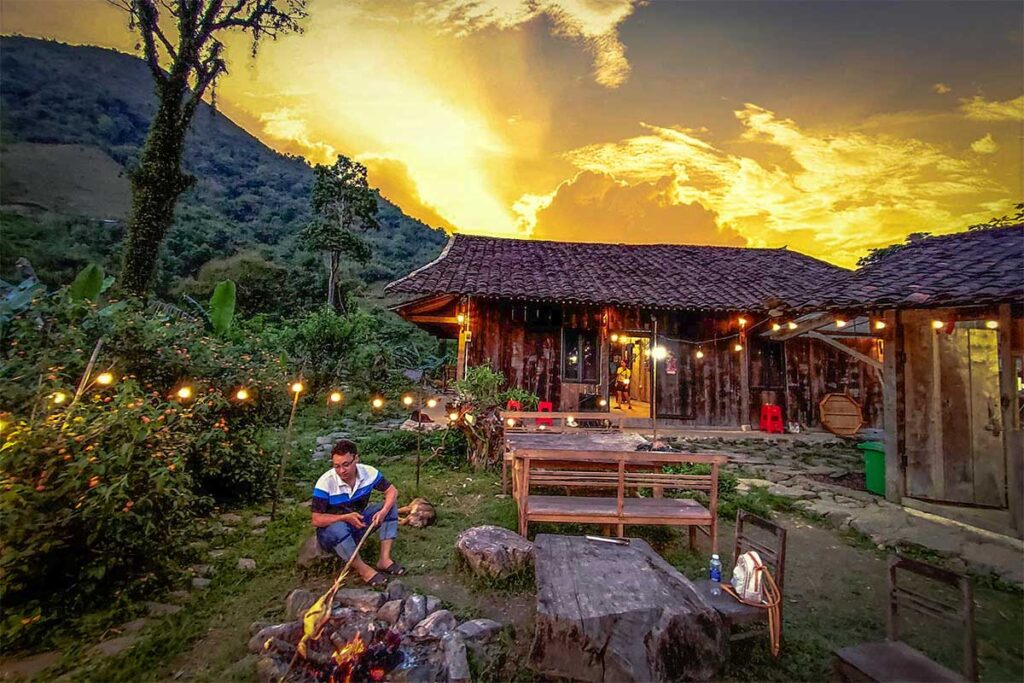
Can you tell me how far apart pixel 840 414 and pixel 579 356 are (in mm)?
8121

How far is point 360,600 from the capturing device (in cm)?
359

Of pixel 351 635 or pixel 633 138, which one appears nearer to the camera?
pixel 351 635

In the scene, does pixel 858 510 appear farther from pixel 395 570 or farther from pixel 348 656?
pixel 348 656

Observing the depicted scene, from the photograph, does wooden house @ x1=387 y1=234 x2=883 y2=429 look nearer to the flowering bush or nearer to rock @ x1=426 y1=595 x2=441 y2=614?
the flowering bush

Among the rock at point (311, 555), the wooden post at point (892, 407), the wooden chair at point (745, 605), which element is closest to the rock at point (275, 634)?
the rock at point (311, 555)

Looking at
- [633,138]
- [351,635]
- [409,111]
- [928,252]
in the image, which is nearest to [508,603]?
[351,635]

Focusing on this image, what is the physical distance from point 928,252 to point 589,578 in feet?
27.9

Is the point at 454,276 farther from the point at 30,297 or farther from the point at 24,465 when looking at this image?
the point at 24,465

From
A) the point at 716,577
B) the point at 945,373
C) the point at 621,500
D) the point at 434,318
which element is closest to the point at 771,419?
the point at 945,373

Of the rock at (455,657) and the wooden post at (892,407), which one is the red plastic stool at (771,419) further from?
the rock at (455,657)

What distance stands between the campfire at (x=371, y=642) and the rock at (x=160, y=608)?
0.91m

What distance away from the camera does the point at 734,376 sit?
41.8 feet

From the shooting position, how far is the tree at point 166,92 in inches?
381

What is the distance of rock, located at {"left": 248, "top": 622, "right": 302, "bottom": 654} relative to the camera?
307 centimetres
